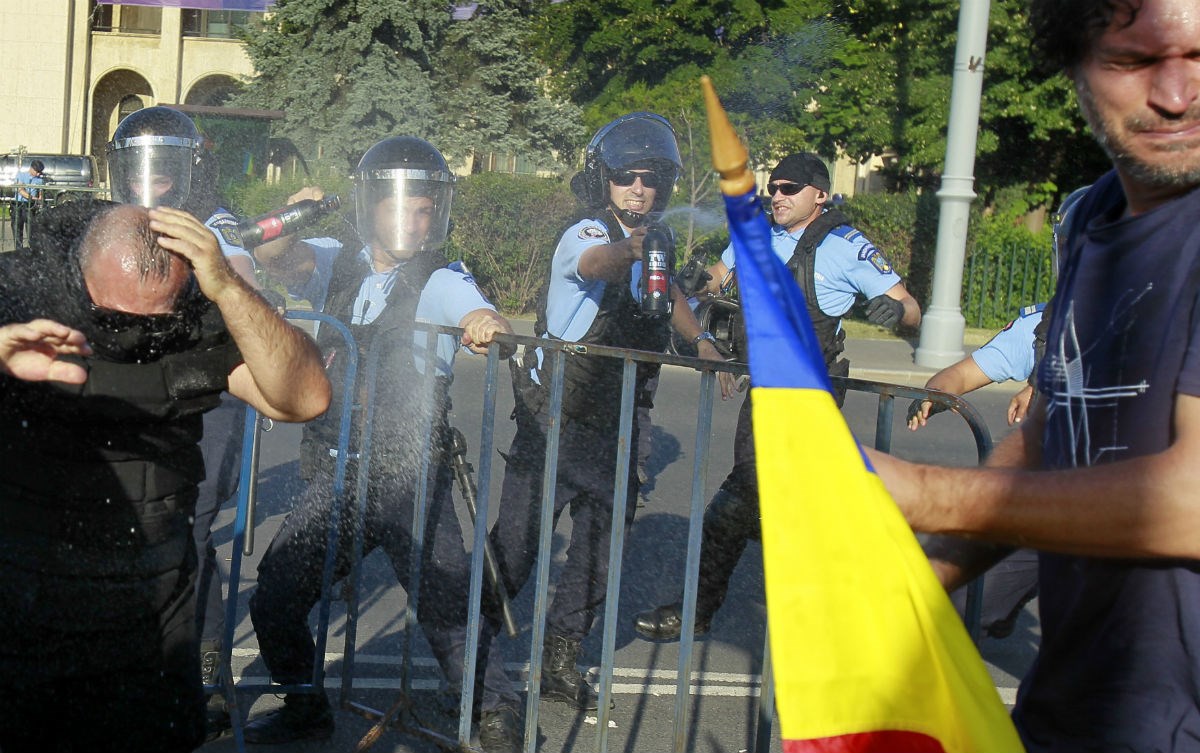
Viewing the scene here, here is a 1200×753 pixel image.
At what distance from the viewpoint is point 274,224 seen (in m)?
4.37

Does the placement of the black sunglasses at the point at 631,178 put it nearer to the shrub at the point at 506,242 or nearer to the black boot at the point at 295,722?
the black boot at the point at 295,722

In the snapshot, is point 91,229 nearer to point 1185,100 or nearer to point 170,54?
point 1185,100

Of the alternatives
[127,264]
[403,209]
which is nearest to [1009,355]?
[403,209]

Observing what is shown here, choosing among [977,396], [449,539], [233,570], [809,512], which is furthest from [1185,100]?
[977,396]

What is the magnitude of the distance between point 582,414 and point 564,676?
34.6 inches

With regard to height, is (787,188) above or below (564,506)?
above

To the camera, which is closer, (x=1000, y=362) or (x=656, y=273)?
(x=656, y=273)

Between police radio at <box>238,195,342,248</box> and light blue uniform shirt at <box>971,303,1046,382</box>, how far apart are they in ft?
8.22

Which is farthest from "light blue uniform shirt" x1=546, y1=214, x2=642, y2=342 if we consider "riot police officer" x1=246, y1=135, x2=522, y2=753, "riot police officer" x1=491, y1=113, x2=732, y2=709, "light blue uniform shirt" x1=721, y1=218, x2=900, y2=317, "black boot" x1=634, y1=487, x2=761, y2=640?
"light blue uniform shirt" x1=721, y1=218, x2=900, y2=317

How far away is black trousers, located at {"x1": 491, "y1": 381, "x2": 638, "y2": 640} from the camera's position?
4.47 meters

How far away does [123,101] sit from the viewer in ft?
137

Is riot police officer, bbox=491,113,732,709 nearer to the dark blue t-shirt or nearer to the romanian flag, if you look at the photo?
the dark blue t-shirt

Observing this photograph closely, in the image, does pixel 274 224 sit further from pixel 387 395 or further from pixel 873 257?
pixel 873 257

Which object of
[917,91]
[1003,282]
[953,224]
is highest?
[917,91]
